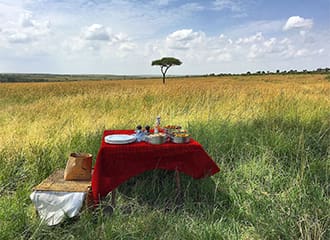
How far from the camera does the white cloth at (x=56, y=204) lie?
8.08ft

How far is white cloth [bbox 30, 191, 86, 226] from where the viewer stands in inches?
97.0

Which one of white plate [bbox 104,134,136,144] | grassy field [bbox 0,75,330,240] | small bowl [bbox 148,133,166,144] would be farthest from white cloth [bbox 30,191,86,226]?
small bowl [bbox 148,133,166,144]

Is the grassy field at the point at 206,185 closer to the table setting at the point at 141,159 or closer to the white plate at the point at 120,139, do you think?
the table setting at the point at 141,159

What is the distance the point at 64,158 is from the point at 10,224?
5.01 ft

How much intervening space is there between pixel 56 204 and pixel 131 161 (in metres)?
0.74

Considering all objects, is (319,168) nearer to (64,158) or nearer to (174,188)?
(174,188)

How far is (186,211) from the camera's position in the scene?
106 inches

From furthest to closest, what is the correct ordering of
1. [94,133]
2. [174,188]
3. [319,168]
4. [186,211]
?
1. [94,133]
2. [319,168]
3. [174,188]
4. [186,211]

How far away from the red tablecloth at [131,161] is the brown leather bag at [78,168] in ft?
0.89

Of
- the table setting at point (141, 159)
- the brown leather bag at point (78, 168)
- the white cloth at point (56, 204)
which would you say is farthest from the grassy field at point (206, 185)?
the brown leather bag at point (78, 168)

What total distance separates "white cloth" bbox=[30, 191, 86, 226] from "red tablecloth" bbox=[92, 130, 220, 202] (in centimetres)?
17

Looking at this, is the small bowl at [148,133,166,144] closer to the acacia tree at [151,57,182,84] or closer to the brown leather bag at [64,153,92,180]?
the brown leather bag at [64,153,92,180]

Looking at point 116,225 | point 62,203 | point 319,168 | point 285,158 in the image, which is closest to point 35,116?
point 62,203

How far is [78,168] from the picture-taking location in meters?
2.84
